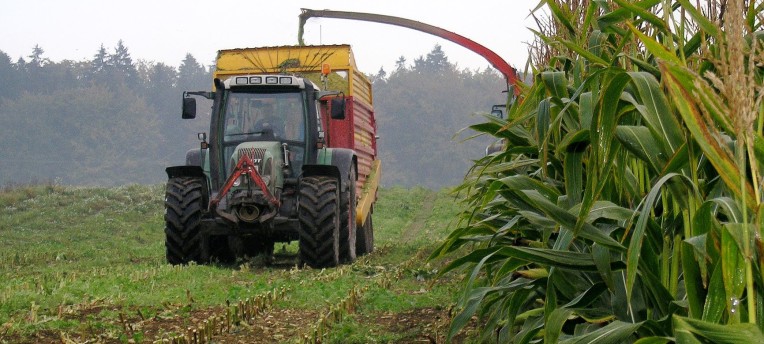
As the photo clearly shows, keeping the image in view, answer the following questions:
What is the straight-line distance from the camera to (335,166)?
1087 centimetres

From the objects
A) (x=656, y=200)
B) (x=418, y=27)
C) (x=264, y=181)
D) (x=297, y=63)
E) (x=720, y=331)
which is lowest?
(x=720, y=331)

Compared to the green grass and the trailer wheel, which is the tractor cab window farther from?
the green grass

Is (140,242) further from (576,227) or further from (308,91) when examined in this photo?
(576,227)

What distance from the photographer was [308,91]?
1143 centimetres

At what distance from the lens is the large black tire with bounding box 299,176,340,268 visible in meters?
10.5

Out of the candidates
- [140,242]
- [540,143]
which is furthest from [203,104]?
[540,143]

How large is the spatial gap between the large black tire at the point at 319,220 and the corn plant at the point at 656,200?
621cm

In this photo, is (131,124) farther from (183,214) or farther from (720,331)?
(720,331)

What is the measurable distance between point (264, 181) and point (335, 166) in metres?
0.83

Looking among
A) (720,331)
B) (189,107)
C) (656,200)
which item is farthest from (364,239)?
(720,331)

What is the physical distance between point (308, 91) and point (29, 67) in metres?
87.8

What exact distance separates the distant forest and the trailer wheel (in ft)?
205

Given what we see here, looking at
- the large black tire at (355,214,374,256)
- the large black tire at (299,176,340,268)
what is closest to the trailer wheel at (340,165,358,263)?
the large black tire at (299,176,340,268)

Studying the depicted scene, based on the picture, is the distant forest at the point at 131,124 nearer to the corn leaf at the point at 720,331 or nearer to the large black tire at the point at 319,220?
the large black tire at the point at 319,220
